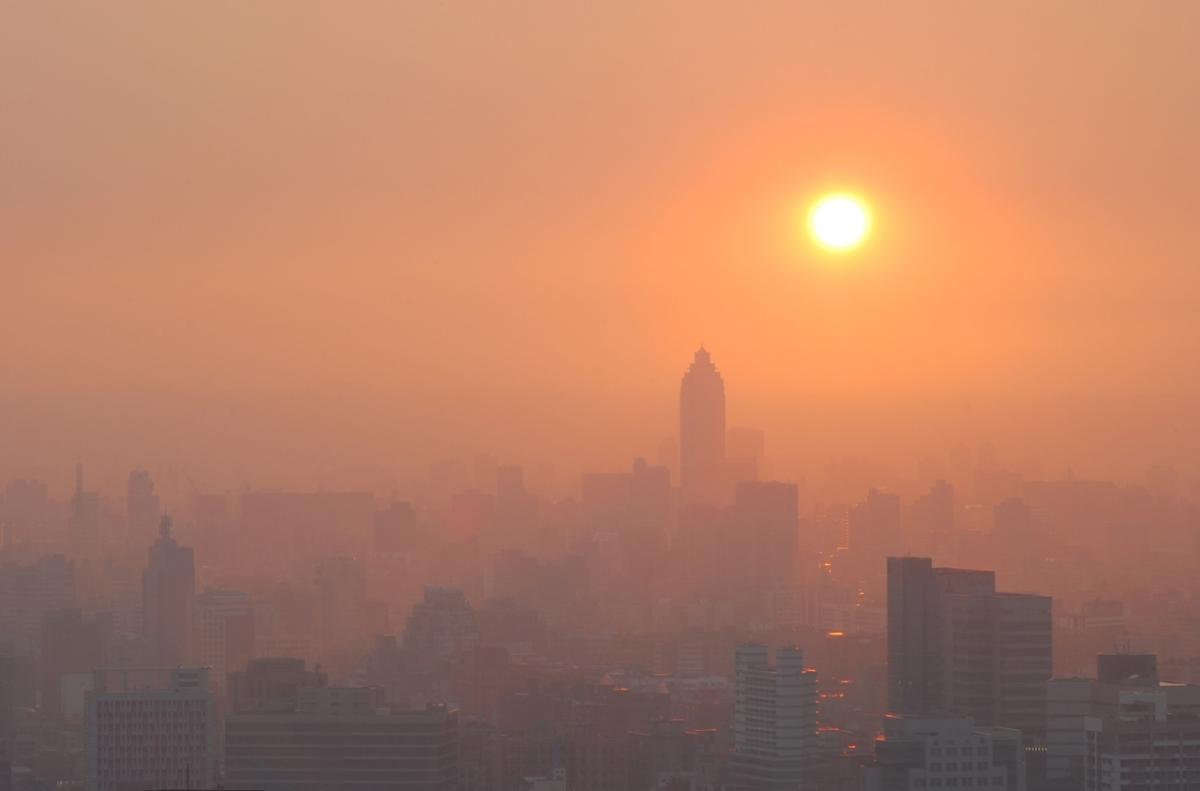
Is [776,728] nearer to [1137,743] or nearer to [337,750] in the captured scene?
[337,750]

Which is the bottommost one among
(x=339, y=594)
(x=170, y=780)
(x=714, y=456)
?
(x=170, y=780)

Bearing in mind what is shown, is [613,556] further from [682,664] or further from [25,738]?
[25,738]

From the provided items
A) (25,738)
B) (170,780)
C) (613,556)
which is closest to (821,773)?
(170,780)

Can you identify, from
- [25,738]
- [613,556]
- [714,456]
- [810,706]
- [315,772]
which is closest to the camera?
[315,772]

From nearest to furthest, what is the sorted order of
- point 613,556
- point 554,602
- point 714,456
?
point 554,602 < point 613,556 < point 714,456

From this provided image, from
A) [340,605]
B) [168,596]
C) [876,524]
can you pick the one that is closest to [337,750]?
[168,596]

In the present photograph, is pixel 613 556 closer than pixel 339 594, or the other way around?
pixel 339 594
